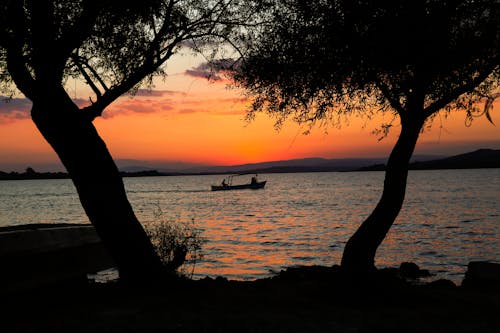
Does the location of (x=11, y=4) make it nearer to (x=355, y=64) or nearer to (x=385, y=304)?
(x=355, y=64)

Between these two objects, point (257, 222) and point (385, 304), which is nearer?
point (385, 304)

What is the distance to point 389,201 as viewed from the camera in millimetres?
11836

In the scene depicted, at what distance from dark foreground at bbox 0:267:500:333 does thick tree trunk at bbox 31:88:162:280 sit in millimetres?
820

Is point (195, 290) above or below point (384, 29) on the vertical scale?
below

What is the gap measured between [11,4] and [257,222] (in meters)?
56.1

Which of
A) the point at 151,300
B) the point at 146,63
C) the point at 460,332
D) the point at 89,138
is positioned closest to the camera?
the point at 460,332

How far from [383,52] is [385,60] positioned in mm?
197

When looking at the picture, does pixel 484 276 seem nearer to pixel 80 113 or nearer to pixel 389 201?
pixel 389 201

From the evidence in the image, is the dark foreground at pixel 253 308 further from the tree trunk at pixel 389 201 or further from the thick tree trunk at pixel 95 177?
the thick tree trunk at pixel 95 177

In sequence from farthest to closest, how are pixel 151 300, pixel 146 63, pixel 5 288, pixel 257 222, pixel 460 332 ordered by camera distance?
pixel 257 222
pixel 146 63
pixel 151 300
pixel 5 288
pixel 460 332

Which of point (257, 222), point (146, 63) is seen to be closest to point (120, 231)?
point (146, 63)

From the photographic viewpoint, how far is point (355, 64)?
38.2ft

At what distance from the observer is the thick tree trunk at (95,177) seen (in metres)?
11.3

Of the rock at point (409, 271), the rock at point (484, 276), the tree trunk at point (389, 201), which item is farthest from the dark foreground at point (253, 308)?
the rock at point (409, 271)
